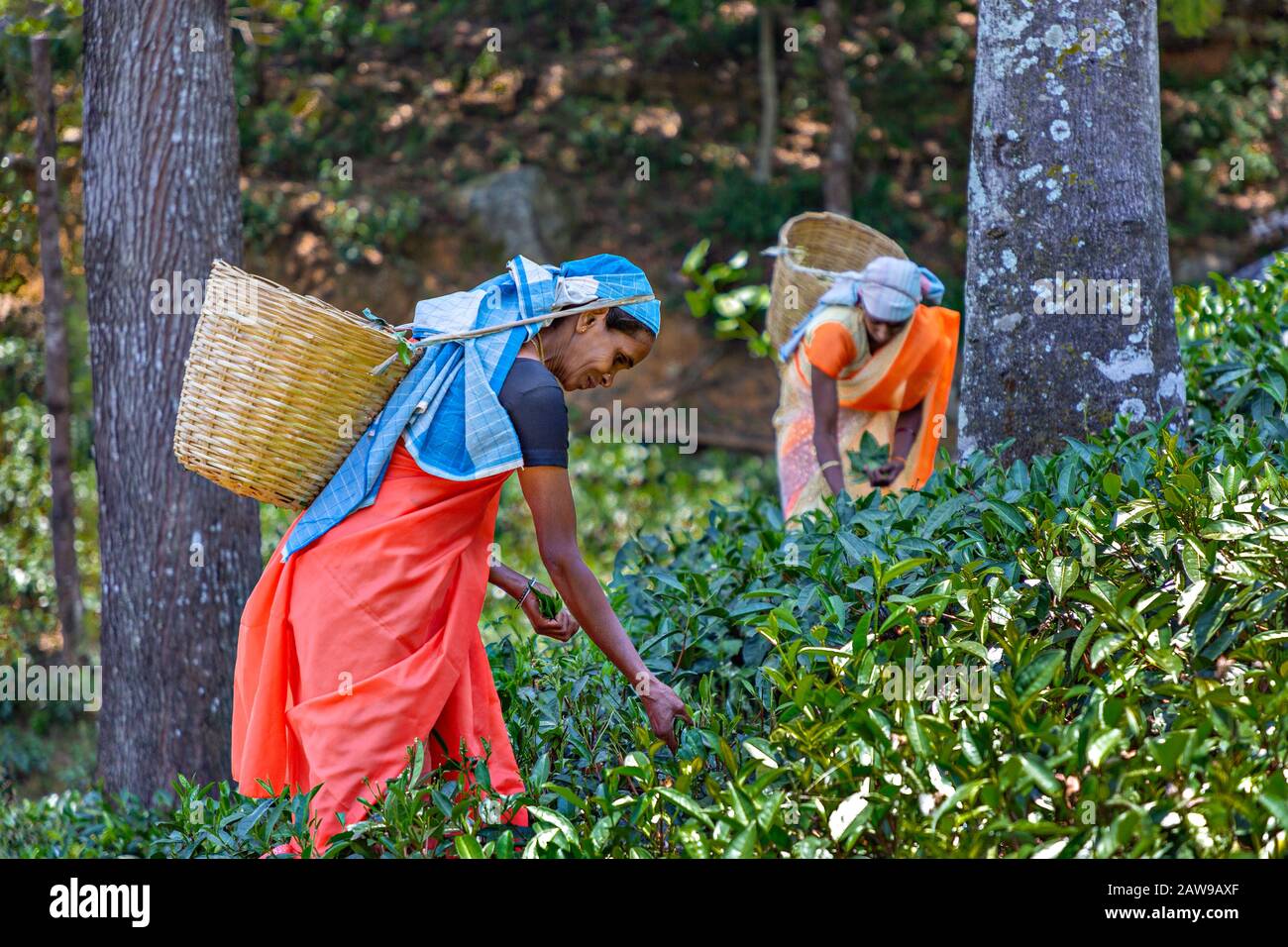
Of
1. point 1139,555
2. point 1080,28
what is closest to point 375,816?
point 1139,555

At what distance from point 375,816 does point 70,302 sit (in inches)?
349

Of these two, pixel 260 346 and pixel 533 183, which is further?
pixel 533 183

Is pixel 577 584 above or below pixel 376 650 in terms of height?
above

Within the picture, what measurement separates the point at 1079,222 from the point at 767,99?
8364 mm

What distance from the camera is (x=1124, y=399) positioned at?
12.1 feet

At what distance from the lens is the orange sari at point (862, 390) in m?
4.95

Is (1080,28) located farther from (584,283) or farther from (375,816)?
(375,816)

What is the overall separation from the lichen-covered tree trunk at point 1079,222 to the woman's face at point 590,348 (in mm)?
1378

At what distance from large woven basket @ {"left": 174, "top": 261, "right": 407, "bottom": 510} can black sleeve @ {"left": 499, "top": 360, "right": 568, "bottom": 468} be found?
13.8 inches

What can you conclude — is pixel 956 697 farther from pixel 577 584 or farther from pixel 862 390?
pixel 862 390

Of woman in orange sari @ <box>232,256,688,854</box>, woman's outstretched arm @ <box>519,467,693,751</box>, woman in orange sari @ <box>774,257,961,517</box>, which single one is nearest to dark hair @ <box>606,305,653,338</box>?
woman in orange sari @ <box>232,256,688,854</box>

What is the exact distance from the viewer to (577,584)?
2.68 meters

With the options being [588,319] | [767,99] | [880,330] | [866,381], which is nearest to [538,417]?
[588,319]

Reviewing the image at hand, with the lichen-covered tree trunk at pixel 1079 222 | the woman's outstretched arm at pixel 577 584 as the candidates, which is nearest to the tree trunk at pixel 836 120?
the lichen-covered tree trunk at pixel 1079 222
